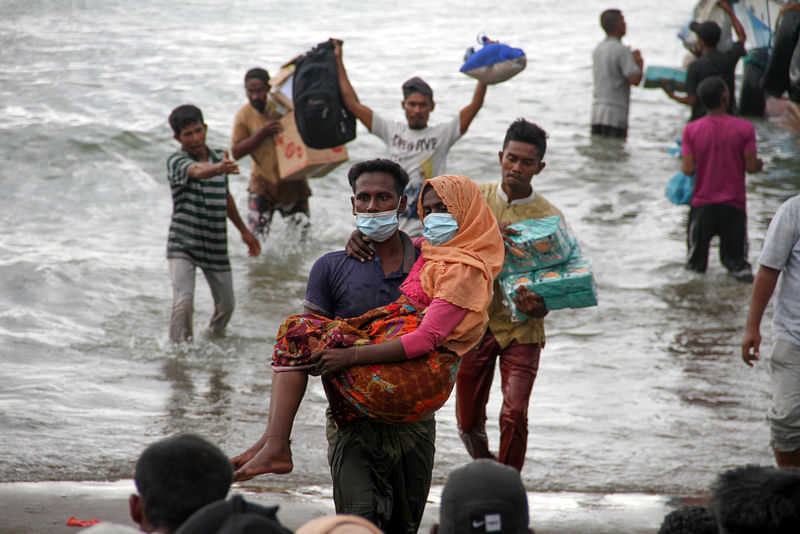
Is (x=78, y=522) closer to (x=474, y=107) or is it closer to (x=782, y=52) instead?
(x=474, y=107)

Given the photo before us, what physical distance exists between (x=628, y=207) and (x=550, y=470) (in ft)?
27.0

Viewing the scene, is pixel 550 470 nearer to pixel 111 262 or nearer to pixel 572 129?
pixel 111 262

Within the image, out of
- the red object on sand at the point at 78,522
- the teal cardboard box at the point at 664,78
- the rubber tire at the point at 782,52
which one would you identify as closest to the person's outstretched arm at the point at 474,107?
the rubber tire at the point at 782,52

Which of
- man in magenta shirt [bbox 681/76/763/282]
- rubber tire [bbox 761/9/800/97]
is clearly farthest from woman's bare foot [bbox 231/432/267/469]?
rubber tire [bbox 761/9/800/97]

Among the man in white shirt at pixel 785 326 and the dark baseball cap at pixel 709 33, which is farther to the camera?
the dark baseball cap at pixel 709 33

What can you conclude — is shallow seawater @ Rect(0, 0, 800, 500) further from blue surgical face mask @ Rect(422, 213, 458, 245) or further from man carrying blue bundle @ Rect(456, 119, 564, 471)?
blue surgical face mask @ Rect(422, 213, 458, 245)

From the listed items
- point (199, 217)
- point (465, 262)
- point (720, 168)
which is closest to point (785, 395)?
point (465, 262)

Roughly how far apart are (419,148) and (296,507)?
3.19 m

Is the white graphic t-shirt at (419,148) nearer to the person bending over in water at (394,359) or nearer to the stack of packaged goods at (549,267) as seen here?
the stack of packaged goods at (549,267)

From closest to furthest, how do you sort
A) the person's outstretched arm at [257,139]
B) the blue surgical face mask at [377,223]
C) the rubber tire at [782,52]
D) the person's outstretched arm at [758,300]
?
the blue surgical face mask at [377,223] < the person's outstretched arm at [758,300] < the rubber tire at [782,52] < the person's outstretched arm at [257,139]

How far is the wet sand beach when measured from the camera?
14.2 feet

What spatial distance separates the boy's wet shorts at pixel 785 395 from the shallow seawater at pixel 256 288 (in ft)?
2.33

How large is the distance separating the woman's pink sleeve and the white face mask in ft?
1.41

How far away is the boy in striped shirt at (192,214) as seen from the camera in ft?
21.7
